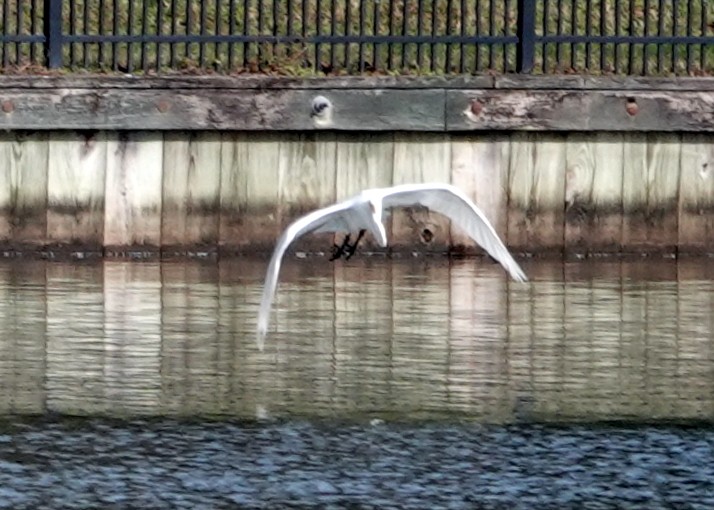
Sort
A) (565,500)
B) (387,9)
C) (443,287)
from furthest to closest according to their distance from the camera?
(387,9), (443,287), (565,500)

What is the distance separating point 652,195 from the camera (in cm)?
1500

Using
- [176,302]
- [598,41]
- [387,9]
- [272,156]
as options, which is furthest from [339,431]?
[387,9]

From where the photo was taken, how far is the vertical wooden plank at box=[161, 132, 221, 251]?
14.8 m

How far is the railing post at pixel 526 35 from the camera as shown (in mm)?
15250

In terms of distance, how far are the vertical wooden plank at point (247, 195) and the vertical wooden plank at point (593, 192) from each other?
208cm

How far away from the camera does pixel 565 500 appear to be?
7883 mm

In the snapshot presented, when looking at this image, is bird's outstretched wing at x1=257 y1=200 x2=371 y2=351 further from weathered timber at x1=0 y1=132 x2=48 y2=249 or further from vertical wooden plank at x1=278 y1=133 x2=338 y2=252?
weathered timber at x1=0 y1=132 x2=48 y2=249

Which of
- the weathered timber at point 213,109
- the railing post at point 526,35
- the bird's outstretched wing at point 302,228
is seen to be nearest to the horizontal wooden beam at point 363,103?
the weathered timber at point 213,109

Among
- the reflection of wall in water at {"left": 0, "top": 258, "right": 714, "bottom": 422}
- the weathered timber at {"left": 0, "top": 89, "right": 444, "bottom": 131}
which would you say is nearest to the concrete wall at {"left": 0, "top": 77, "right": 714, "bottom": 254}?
the weathered timber at {"left": 0, "top": 89, "right": 444, "bottom": 131}

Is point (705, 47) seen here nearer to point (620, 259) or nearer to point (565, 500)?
point (620, 259)

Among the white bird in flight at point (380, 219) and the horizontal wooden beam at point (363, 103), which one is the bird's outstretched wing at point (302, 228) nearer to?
the white bird in flight at point (380, 219)

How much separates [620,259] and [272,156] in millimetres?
2571

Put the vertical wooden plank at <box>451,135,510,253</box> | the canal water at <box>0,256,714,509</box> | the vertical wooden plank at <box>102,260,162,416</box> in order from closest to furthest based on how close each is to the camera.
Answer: the canal water at <box>0,256,714,509</box>
the vertical wooden plank at <box>102,260,162,416</box>
the vertical wooden plank at <box>451,135,510,253</box>

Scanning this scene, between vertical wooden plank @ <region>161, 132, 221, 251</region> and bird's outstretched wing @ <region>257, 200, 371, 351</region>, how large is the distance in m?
3.36
